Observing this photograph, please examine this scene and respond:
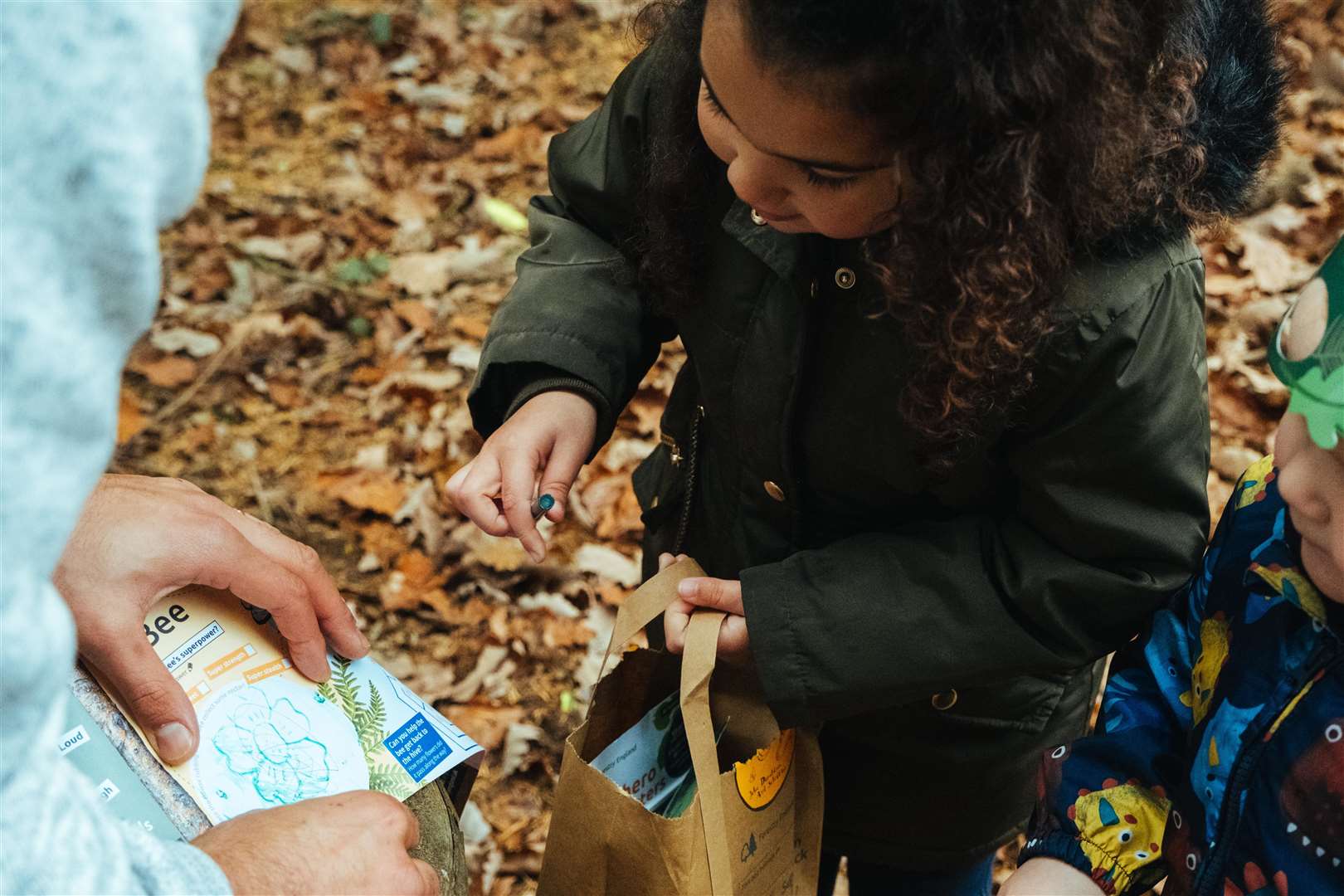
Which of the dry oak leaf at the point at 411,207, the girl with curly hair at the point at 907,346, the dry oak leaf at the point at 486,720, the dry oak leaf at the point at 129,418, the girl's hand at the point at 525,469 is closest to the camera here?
the girl with curly hair at the point at 907,346

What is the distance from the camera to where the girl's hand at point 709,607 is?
5.65 feet

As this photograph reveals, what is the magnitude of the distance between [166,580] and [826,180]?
965 millimetres

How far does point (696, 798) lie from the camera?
1.56 meters

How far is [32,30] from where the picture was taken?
0.80 meters

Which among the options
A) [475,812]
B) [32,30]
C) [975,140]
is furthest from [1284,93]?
[475,812]

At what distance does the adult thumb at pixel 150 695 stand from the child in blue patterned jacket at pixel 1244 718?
1098 millimetres

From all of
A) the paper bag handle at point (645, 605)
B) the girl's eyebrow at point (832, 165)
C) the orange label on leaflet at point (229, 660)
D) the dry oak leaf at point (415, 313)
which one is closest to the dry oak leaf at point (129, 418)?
the dry oak leaf at point (415, 313)

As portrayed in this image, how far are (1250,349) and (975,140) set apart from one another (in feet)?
9.41

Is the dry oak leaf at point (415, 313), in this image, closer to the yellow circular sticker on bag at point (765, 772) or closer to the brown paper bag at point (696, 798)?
the brown paper bag at point (696, 798)

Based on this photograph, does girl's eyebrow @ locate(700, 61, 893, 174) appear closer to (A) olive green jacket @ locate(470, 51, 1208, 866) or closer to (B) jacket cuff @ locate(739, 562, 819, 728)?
(A) olive green jacket @ locate(470, 51, 1208, 866)

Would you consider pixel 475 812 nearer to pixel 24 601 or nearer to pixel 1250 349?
pixel 24 601

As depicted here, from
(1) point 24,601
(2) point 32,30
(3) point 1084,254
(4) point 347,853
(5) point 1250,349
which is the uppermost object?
(2) point 32,30

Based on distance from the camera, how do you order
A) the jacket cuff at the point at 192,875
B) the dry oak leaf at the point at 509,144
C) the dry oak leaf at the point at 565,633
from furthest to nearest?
the dry oak leaf at the point at 509,144 → the dry oak leaf at the point at 565,633 → the jacket cuff at the point at 192,875

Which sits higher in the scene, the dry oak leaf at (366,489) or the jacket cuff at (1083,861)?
the jacket cuff at (1083,861)
